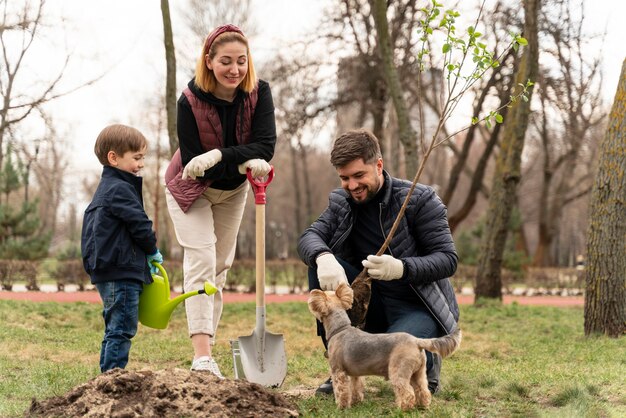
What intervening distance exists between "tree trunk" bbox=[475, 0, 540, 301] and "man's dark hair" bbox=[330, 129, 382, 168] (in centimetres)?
761

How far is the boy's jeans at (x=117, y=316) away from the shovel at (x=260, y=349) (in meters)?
0.71

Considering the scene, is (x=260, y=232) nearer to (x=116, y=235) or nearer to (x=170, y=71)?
(x=116, y=235)

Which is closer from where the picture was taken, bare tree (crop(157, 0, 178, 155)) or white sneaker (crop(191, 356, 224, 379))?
white sneaker (crop(191, 356, 224, 379))

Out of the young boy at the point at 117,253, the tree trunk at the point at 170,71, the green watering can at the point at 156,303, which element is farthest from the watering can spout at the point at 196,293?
the tree trunk at the point at 170,71

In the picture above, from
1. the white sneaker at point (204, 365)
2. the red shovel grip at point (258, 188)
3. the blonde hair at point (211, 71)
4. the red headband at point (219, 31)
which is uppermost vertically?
the red headband at point (219, 31)

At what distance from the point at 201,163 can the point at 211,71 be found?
620 mm

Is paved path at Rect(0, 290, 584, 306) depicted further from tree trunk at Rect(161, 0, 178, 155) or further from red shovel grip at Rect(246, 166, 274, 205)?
red shovel grip at Rect(246, 166, 274, 205)

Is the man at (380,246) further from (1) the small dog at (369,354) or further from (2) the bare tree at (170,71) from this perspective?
(2) the bare tree at (170,71)

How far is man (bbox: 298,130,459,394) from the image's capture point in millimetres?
4086

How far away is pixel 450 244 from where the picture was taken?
14.1 feet

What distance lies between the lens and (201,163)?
4.27m

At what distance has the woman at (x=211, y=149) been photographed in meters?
4.39

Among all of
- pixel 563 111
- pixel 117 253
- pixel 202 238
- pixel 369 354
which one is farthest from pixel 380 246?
pixel 563 111

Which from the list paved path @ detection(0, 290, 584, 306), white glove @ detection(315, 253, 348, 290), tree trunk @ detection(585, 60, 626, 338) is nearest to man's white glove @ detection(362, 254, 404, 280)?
white glove @ detection(315, 253, 348, 290)
